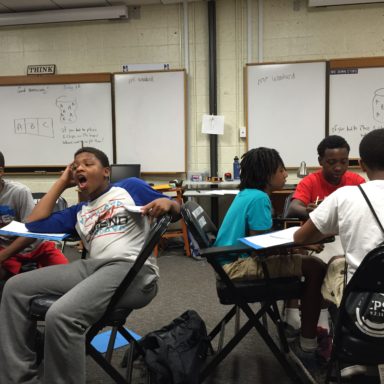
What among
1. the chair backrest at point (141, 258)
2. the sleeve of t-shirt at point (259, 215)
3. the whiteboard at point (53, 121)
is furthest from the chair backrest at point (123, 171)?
the chair backrest at point (141, 258)

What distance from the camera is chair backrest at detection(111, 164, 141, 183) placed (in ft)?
14.2

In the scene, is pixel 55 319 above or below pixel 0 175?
below

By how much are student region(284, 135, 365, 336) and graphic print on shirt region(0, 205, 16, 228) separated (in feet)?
4.86

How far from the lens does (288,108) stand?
173 inches

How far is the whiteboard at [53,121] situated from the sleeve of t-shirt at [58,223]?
312cm

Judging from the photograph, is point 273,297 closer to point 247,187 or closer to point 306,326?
point 306,326

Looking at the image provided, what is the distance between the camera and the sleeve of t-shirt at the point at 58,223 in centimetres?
162

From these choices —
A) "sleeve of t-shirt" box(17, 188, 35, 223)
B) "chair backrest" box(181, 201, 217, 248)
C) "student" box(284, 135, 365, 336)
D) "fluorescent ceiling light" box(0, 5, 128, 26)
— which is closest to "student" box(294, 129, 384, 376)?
"chair backrest" box(181, 201, 217, 248)

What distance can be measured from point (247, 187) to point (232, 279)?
1.52 feet

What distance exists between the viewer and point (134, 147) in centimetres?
466

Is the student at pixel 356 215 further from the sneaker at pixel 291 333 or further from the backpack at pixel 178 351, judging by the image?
the sneaker at pixel 291 333

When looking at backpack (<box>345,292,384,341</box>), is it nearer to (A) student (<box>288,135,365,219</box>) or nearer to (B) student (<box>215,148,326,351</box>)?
(B) student (<box>215,148,326,351</box>)

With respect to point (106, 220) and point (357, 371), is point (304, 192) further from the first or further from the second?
point (106, 220)

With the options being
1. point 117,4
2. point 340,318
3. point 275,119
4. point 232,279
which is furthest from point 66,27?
point 340,318
